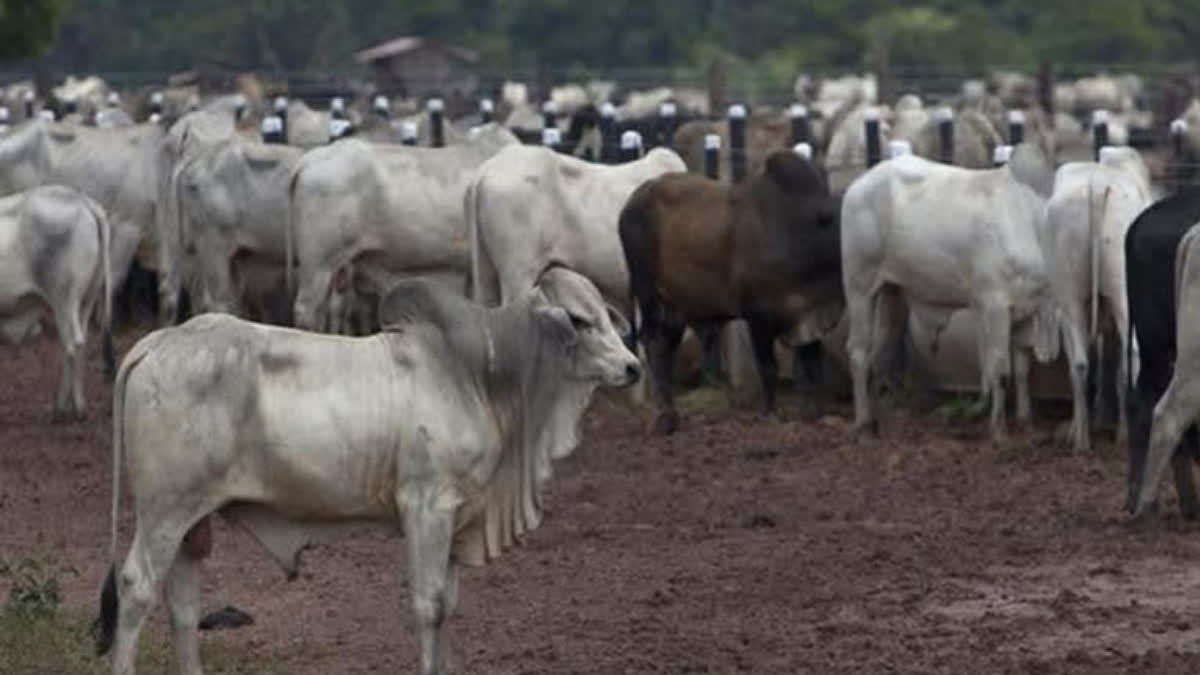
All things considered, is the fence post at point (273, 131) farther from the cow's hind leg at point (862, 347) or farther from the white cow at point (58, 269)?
the cow's hind leg at point (862, 347)

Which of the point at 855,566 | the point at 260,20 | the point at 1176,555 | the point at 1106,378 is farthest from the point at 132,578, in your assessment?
the point at 260,20

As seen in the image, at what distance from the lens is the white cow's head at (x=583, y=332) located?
36.1 ft

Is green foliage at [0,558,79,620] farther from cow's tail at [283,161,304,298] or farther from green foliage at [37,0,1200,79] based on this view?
green foliage at [37,0,1200,79]

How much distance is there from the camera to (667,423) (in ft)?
60.2

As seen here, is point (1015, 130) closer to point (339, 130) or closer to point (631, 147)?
point (631, 147)

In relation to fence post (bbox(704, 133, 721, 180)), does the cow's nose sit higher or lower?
higher

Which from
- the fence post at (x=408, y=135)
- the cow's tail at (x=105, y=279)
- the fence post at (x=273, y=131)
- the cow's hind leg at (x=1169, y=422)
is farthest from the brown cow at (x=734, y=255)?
the fence post at (x=273, y=131)

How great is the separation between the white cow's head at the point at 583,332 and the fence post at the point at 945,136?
11.4 metres

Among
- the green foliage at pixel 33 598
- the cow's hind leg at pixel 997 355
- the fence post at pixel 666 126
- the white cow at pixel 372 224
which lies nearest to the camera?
the green foliage at pixel 33 598

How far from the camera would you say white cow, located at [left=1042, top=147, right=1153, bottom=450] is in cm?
1586

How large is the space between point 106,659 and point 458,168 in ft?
28.8

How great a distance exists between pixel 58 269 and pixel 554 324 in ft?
28.8

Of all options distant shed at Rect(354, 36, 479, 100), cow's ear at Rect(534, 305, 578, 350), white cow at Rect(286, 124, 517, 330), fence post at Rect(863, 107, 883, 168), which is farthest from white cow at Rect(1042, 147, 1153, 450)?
distant shed at Rect(354, 36, 479, 100)

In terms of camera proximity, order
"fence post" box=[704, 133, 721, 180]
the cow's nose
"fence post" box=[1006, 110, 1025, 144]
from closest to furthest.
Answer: the cow's nose
"fence post" box=[704, 133, 721, 180]
"fence post" box=[1006, 110, 1025, 144]
